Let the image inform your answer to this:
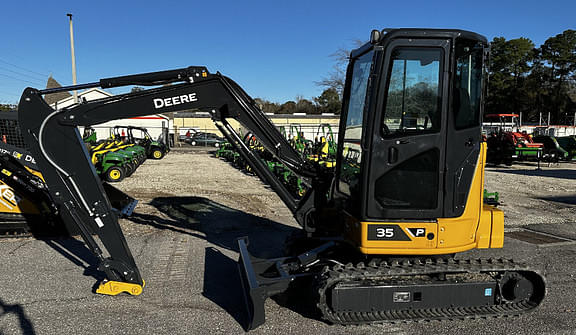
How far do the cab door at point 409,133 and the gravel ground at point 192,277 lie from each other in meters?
1.31

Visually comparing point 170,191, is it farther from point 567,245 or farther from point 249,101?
point 567,245

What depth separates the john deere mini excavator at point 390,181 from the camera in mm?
3771

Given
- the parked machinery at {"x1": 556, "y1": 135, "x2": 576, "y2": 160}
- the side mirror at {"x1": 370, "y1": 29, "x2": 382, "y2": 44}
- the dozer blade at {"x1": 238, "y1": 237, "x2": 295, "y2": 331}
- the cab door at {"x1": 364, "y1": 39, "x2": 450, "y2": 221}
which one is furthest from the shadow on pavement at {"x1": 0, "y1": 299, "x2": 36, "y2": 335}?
the parked machinery at {"x1": 556, "y1": 135, "x2": 576, "y2": 160}

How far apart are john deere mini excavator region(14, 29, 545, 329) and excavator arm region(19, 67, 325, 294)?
0.5 inches

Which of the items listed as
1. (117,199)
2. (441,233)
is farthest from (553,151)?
(117,199)

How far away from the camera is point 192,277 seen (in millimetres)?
Answer: 5281

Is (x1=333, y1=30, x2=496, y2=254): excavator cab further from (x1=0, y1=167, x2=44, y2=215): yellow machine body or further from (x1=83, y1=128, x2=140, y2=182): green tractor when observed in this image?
(x1=83, y1=128, x2=140, y2=182): green tractor

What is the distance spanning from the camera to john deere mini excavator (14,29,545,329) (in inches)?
148

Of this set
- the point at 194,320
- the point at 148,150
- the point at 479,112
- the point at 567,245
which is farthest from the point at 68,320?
the point at 148,150

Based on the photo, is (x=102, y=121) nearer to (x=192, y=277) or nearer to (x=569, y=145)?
(x=192, y=277)

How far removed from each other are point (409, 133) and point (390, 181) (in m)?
0.51

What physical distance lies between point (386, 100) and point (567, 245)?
5.52 meters

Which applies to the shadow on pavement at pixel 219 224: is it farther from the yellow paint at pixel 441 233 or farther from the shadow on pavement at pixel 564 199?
the shadow on pavement at pixel 564 199

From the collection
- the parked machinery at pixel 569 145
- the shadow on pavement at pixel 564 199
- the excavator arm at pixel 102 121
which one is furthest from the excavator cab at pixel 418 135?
the parked machinery at pixel 569 145
